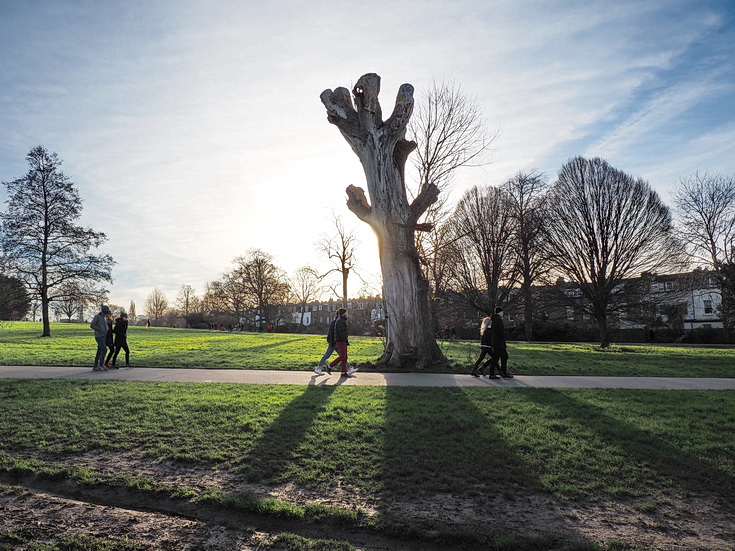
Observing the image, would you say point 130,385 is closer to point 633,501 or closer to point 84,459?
point 84,459

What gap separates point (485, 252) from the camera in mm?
31422

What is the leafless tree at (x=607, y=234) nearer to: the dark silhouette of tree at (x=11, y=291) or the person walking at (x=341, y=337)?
the person walking at (x=341, y=337)

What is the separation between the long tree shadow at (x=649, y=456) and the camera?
13.9ft

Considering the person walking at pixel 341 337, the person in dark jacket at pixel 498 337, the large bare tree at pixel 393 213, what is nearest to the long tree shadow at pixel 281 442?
the person walking at pixel 341 337

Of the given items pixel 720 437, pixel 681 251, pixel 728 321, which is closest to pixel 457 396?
pixel 720 437

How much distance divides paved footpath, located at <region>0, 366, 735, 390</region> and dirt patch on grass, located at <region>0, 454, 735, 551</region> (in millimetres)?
5462

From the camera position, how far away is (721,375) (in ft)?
38.5

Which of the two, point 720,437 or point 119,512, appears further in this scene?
point 720,437

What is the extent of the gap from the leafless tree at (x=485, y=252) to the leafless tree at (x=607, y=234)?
592 cm

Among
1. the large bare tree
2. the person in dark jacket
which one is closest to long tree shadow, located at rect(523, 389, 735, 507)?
the person in dark jacket

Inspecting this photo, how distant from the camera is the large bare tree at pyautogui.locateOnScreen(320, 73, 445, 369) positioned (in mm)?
12539

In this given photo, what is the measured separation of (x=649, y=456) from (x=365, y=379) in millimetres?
6351

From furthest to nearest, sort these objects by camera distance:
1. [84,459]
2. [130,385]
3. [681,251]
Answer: [681,251] < [130,385] < [84,459]

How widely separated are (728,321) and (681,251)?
887cm
